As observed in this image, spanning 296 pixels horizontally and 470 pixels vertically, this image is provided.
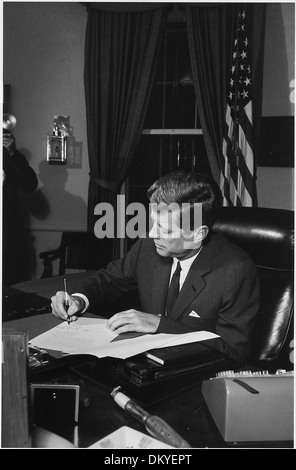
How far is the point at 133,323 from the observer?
129 cm

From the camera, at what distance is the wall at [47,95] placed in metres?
4.14

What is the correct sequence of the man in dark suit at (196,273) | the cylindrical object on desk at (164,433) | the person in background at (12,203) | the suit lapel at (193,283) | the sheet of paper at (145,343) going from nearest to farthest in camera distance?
the cylindrical object on desk at (164,433)
the sheet of paper at (145,343)
the man in dark suit at (196,273)
the suit lapel at (193,283)
the person in background at (12,203)

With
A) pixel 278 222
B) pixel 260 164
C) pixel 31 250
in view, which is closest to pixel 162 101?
pixel 260 164

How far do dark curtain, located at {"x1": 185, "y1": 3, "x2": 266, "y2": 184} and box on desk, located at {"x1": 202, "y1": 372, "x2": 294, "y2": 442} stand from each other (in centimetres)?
309

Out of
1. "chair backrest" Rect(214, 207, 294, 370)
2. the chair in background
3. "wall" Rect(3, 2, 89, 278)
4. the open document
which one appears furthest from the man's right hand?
"wall" Rect(3, 2, 89, 278)

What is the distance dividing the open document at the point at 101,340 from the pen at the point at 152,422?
15 centimetres

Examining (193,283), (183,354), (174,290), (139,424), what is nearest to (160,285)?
(174,290)

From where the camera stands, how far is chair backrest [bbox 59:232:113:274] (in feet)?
12.8

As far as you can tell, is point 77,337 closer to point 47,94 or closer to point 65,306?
point 65,306

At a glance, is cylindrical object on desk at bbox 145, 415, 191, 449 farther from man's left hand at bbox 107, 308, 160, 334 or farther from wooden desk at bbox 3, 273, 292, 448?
man's left hand at bbox 107, 308, 160, 334

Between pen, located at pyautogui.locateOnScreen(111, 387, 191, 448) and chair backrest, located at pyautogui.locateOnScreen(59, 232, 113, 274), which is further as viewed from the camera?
chair backrest, located at pyautogui.locateOnScreen(59, 232, 113, 274)

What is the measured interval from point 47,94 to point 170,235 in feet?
10.1

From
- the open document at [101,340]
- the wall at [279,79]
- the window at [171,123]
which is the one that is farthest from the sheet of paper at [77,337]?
the window at [171,123]

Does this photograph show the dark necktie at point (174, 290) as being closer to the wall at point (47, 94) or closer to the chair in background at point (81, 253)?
the chair in background at point (81, 253)
